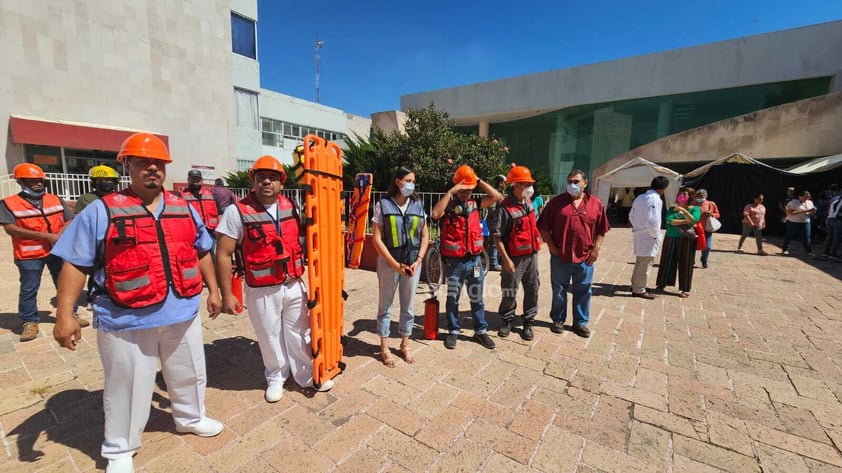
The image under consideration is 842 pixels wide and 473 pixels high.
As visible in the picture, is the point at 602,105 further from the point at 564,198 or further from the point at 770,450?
the point at 770,450

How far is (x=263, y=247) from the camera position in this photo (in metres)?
2.57

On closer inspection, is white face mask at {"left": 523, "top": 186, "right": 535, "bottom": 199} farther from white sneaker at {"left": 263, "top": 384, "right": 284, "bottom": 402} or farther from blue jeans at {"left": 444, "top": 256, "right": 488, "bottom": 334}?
white sneaker at {"left": 263, "top": 384, "right": 284, "bottom": 402}

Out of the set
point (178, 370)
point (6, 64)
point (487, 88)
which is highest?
point (487, 88)

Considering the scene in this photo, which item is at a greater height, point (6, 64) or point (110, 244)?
point (6, 64)

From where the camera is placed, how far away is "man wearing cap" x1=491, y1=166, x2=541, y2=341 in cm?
384

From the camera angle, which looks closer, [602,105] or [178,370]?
[178,370]

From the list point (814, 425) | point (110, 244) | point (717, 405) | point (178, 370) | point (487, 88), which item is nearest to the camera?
point (110, 244)

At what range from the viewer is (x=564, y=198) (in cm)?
411

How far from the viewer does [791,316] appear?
15.8 feet

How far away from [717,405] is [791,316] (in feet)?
11.0

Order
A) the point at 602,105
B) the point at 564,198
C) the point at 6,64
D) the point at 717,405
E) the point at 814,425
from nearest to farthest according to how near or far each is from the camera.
→ the point at 814,425 → the point at 717,405 → the point at 564,198 → the point at 6,64 → the point at 602,105

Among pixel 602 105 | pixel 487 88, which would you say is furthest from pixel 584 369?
pixel 487 88

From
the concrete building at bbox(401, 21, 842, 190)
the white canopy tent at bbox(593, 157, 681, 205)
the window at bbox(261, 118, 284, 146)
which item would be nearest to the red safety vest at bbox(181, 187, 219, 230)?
the white canopy tent at bbox(593, 157, 681, 205)

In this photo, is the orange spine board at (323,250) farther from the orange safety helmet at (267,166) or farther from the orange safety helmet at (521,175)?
the orange safety helmet at (521,175)
